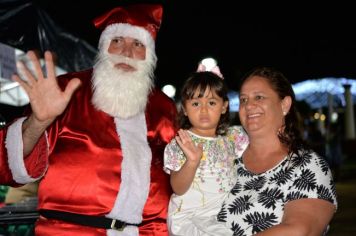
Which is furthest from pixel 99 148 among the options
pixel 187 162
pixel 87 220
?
pixel 187 162

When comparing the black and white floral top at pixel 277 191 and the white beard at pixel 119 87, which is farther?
the white beard at pixel 119 87

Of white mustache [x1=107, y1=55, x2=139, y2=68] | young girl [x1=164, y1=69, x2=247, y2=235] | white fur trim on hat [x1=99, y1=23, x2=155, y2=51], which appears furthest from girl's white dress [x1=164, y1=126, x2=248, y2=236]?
white fur trim on hat [x1=99, y1=23, x2=155, y2=51]

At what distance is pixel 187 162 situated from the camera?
2.48 m

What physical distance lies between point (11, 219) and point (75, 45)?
9.71 feet

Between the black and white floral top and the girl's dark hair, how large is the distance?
650mm

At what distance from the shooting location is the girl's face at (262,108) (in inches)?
98.2

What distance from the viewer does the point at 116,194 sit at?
8.48 feet

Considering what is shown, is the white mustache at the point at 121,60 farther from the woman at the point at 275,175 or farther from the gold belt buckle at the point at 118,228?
the gold belt buckle at the point at 118,228

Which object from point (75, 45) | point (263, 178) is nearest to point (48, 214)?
point (263, 178)

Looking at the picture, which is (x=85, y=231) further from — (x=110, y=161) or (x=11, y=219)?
(x=11, y=219)

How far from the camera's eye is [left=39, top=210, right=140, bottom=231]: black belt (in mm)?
2504

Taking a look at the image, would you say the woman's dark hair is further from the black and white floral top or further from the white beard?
the white beard

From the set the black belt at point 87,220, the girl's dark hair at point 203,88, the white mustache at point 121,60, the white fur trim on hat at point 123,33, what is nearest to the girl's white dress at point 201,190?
the girl's dark hair at point 203,88

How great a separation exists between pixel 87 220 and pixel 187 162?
0.68 meters
